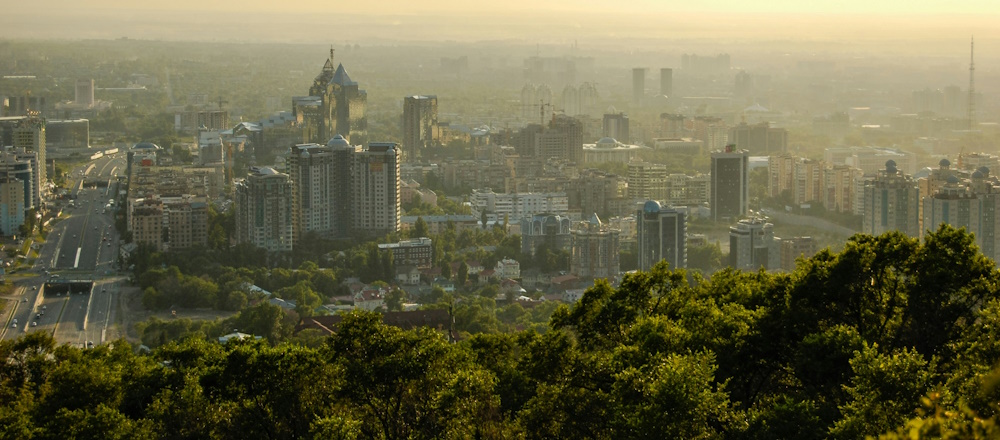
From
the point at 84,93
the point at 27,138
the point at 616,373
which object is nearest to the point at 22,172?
the point at 27,138

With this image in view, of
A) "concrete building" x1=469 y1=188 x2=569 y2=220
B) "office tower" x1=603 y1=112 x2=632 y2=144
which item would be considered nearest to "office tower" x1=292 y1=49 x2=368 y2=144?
"office tower" x1=603 y1=112 x2=632 y2=144

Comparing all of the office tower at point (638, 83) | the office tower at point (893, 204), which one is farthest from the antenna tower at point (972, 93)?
the office tower at point (638, 83)

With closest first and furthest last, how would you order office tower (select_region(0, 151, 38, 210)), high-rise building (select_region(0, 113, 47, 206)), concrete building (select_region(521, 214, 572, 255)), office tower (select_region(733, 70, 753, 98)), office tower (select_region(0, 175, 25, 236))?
concrete building (select_region(521, 214, 572, 255)) → office tower (select_region(0, 175, 25, 236)) → office tower (select_region(0, 151, 38, 210)) → high-rise building (select_region(0, 113, 47, 206)) → office tower (select_region(733, 70, 753, 98))

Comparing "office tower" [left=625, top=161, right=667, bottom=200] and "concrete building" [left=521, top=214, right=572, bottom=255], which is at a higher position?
"office tower" [left=625, top=161, right=667, bottom=200]

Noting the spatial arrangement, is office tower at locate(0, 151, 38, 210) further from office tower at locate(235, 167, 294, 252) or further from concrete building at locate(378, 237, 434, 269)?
concrete building at locate(378, 237, 434, 269)

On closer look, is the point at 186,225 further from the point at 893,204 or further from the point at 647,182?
the point at 893,204

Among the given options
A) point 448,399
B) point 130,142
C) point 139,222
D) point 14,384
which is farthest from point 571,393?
point 130,142

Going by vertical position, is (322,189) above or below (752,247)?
above
